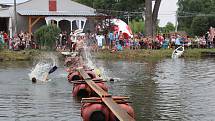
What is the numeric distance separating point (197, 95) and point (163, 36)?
2893 centimetres

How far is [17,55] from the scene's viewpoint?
3569 centimetres

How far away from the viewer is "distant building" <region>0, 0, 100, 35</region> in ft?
168

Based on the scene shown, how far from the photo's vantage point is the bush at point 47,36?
130 ft

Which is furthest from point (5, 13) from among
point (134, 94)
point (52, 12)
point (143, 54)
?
point (134, 94)

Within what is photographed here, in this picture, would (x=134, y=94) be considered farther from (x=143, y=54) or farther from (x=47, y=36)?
(x=47, y=36)

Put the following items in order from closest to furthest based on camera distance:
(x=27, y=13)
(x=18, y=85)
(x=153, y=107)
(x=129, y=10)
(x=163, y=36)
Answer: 1. (x=153, y=107)
2. (x=18, y=85)
3. (x=163, y=36)
4. (x=27, y=13)
5. (x=129, y=10)

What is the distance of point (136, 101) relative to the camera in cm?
1678

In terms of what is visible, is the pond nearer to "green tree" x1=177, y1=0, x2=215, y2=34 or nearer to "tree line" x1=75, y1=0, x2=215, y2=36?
"tree line" x1=75, y1=0, x2=215, y2=36

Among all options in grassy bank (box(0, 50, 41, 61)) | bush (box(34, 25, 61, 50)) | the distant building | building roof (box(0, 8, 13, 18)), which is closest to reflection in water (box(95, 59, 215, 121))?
grassy bank (box(0, 50, 41, 61))

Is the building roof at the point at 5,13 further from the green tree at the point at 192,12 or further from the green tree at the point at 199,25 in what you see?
the green tree at the point at 199,25

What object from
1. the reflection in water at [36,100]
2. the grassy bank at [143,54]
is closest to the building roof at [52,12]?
the grassy bank at [143,54]

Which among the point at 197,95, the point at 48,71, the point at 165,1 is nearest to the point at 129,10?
the point at 165,1

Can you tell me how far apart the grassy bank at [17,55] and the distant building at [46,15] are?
46.5 feet

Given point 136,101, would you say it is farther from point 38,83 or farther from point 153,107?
point 38,83
